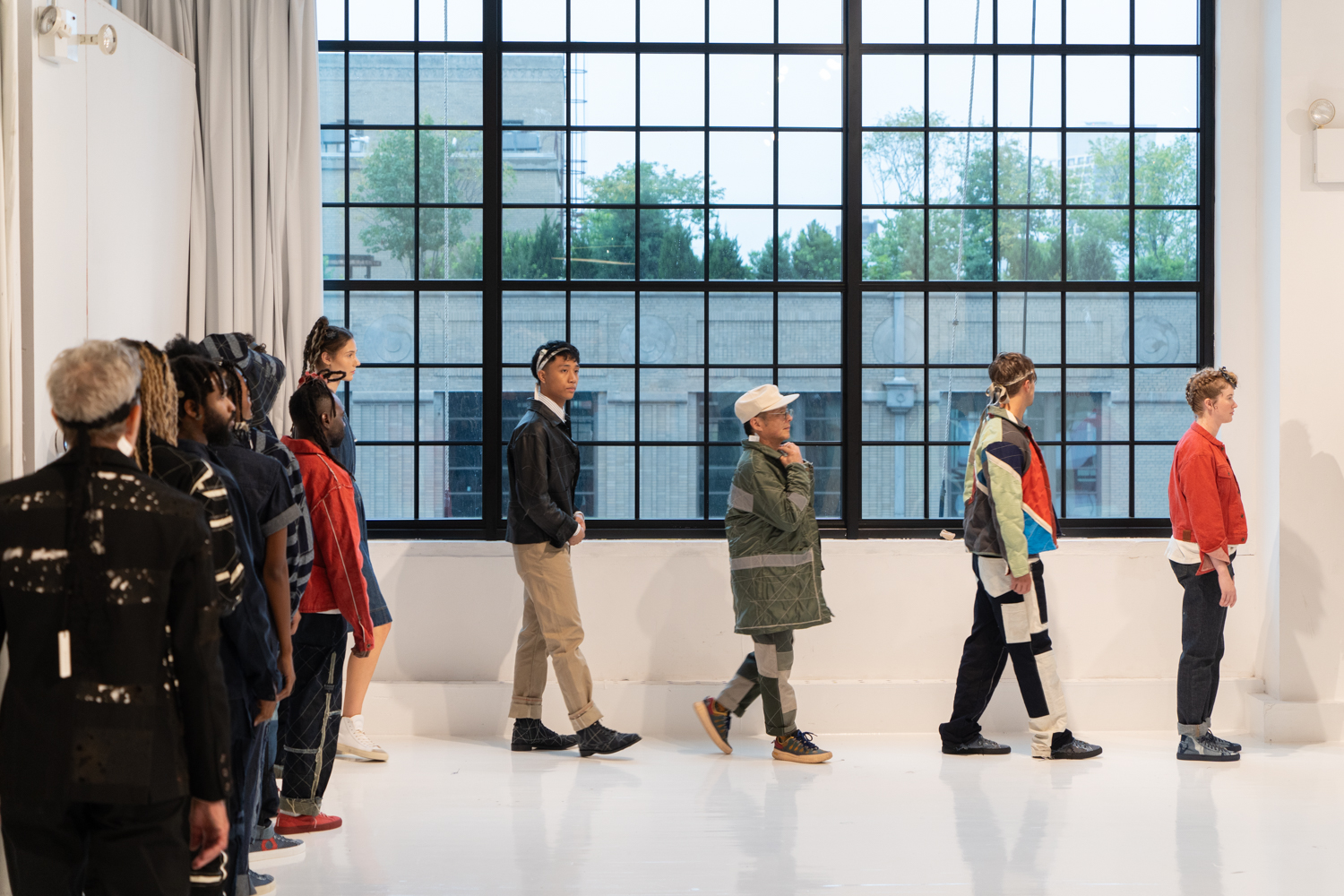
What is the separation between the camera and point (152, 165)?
4602mm

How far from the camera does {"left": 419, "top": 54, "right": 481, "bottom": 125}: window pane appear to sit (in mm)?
5590

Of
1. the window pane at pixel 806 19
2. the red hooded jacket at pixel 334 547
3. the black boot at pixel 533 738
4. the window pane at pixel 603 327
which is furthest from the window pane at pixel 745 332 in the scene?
the red hooded jacket at pixel 334 547

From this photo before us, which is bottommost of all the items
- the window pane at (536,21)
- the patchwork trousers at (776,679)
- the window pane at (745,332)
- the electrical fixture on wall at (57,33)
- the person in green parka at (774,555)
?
the patchwork trousers at (776,679)

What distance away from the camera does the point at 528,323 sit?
5.64 m

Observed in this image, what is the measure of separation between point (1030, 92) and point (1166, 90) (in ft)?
2.29

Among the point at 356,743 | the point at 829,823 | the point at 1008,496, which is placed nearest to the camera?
the point at 829,823

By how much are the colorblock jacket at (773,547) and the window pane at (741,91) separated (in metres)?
1.83

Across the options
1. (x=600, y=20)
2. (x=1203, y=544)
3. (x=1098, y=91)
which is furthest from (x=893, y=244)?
(x=1203, y=544)

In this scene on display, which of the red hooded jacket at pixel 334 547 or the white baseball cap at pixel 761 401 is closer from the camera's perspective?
the red hooded jacket at pixel 334 547

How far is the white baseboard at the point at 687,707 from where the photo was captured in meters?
5.28

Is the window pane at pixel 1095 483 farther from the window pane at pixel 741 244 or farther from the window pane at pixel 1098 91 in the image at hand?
the window pane at pixel 741 244

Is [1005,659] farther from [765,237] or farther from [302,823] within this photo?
[302,823]

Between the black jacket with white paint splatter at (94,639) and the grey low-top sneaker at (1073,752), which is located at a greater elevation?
the black jacket with white paint splatter at (94,639)

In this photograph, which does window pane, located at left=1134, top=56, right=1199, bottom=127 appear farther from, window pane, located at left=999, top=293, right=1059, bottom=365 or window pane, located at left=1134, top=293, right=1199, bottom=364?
window pane, located at left=999, top=293, right=1059, bottom=365
